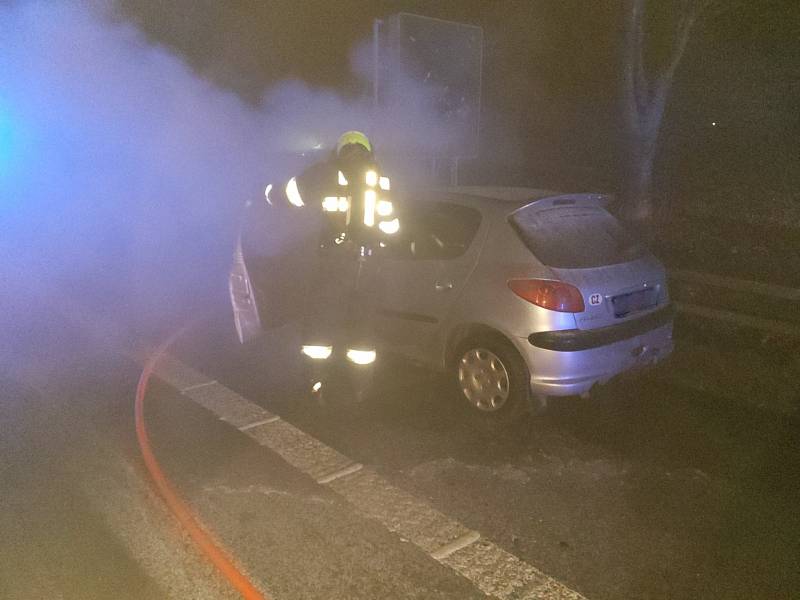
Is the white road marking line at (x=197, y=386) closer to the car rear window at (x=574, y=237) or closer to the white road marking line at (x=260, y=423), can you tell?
the white road marking line at (x=260, y=423)

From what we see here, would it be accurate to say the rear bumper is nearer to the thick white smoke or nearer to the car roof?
the car roof

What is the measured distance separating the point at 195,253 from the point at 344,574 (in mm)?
8761

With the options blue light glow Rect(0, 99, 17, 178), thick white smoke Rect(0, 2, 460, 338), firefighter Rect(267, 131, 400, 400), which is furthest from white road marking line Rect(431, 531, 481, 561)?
blue light glow Rect(0, 99, 17, 178)

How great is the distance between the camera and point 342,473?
13.4ft

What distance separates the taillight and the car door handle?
61 cm

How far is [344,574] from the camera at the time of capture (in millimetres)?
3170

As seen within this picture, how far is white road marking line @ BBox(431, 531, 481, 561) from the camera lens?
3.30 metres

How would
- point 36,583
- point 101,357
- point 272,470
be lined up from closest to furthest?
point 36,583, point 272,470, point 101,357

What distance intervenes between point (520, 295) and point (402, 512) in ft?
5.09

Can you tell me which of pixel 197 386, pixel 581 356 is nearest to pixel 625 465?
pixel 581 356

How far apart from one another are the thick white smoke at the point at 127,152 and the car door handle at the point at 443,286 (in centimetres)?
306

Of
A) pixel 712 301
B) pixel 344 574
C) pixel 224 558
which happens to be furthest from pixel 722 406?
pixel 224 558

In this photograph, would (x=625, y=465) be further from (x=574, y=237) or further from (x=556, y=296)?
(x=574, y=237)

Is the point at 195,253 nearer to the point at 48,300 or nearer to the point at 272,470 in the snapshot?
the point at 48,300
